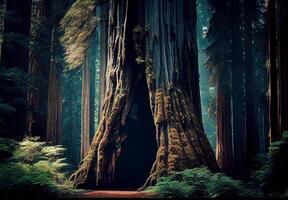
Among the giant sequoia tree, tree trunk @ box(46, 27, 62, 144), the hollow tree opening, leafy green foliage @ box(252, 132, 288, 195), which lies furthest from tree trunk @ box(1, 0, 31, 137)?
leafy green foliage @ box(252, 132, 288, 195)

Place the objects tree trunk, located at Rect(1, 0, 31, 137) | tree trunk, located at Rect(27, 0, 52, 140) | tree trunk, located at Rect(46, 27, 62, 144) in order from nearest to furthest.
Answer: tree trunk, located at Rect(1, 0, 31, 137), tree trunk, located at Rect(27, 0, 52, 140), tree trunk, located at Rect(46, 27, 62, 144)

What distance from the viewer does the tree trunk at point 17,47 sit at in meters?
12.2

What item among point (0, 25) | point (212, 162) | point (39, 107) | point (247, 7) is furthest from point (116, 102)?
point (247, 7)

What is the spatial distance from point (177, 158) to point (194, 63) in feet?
12.1

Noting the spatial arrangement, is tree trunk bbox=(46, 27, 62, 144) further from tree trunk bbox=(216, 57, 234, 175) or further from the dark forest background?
tree trunk bbox=(216, 57, 234, 175)

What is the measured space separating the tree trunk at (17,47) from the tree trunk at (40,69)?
2.73 metres

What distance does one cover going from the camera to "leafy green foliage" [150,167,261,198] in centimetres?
699

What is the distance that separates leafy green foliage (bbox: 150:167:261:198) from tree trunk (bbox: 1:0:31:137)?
6.23m

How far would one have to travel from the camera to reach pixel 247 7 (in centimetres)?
1952

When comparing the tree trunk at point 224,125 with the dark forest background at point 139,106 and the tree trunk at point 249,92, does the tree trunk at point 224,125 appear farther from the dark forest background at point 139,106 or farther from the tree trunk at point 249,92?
the dark forest background at point 139,106

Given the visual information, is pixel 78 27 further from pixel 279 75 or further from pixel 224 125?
pixel 224 125

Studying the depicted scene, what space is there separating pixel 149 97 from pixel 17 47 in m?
4.97

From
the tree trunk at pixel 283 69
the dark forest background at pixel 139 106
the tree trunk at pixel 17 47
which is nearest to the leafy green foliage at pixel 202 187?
the dark forest background at pixel 139 106

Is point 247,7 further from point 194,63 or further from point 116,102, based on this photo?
point 116,102
